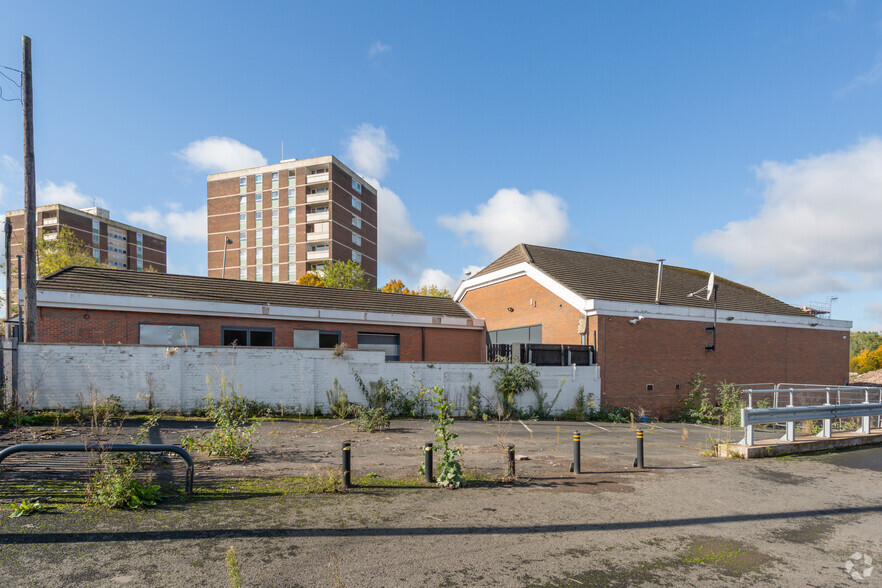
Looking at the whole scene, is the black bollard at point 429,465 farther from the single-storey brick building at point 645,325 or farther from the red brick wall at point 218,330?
the red brick wall at point 218,330

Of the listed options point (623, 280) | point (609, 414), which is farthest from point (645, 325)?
point (623, 280)

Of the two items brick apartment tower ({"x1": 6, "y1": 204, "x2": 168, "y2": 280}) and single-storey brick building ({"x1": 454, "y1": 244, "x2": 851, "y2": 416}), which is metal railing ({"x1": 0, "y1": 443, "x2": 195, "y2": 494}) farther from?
brick apartment tower ({"x1": 6, "y1": 204, "x2": 168, "y2": 280})

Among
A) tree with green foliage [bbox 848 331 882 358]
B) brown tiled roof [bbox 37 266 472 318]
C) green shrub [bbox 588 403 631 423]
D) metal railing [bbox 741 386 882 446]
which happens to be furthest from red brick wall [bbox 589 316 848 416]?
tree with green foliage [bbox 848 331 882 358]

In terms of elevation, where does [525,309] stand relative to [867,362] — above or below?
above

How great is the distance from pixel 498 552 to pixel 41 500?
5.84 metres

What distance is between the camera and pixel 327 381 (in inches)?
651

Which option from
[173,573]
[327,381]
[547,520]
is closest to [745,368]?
[327,381]

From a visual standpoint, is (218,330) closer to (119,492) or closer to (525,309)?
(525,309)

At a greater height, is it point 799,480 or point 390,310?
point 390,310

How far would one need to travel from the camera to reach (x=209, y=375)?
1512 centimetres

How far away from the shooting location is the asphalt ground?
4520mm

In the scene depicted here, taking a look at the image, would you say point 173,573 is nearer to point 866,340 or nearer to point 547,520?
point 547,520

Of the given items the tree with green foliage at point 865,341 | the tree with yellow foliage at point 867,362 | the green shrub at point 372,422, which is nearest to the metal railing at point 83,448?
the green shrub at point 372,422

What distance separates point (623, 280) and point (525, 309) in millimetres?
5994
